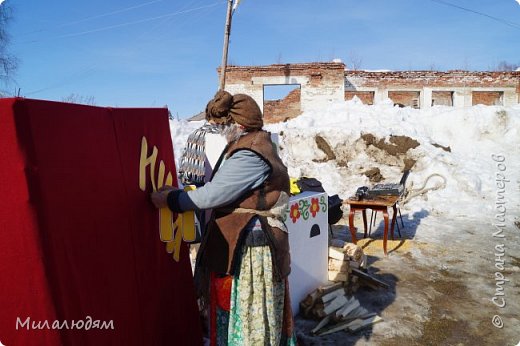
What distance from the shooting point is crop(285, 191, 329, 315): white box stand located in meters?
3.62

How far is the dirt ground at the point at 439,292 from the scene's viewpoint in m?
3.43

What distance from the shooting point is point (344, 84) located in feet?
52.7

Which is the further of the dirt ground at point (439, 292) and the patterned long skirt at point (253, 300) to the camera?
the dirt ground at point (439, 292)

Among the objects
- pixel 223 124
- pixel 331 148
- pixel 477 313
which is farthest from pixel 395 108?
pixel 223 124

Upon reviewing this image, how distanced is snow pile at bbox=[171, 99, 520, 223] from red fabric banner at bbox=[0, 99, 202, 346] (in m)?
7.94

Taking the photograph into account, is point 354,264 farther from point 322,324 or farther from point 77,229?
point 77,229

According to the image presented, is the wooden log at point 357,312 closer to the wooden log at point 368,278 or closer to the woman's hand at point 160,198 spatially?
the wooden log at point 368,278

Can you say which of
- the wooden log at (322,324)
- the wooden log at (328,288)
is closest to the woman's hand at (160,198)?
the wooden log at (322,324)

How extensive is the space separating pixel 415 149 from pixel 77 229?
10757 mm

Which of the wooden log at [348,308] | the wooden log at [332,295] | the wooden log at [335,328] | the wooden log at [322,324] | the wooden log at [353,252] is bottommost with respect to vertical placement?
the wooden log at [335,328]

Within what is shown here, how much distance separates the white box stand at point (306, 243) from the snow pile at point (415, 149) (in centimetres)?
545

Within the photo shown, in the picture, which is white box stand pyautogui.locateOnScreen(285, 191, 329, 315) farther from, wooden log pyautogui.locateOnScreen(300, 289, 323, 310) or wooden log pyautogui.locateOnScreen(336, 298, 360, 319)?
wooden log pyautogui.locateOnScreen(336, 298, 360, 319)

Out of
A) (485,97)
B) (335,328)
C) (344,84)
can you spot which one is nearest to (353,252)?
(335,328)

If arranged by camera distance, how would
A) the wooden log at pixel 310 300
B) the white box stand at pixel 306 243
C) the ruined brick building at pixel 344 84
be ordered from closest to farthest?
the white box stand at pixel 306 243
the wooden log at pixel 310 300
the ruined brick building at pixel 344 84
